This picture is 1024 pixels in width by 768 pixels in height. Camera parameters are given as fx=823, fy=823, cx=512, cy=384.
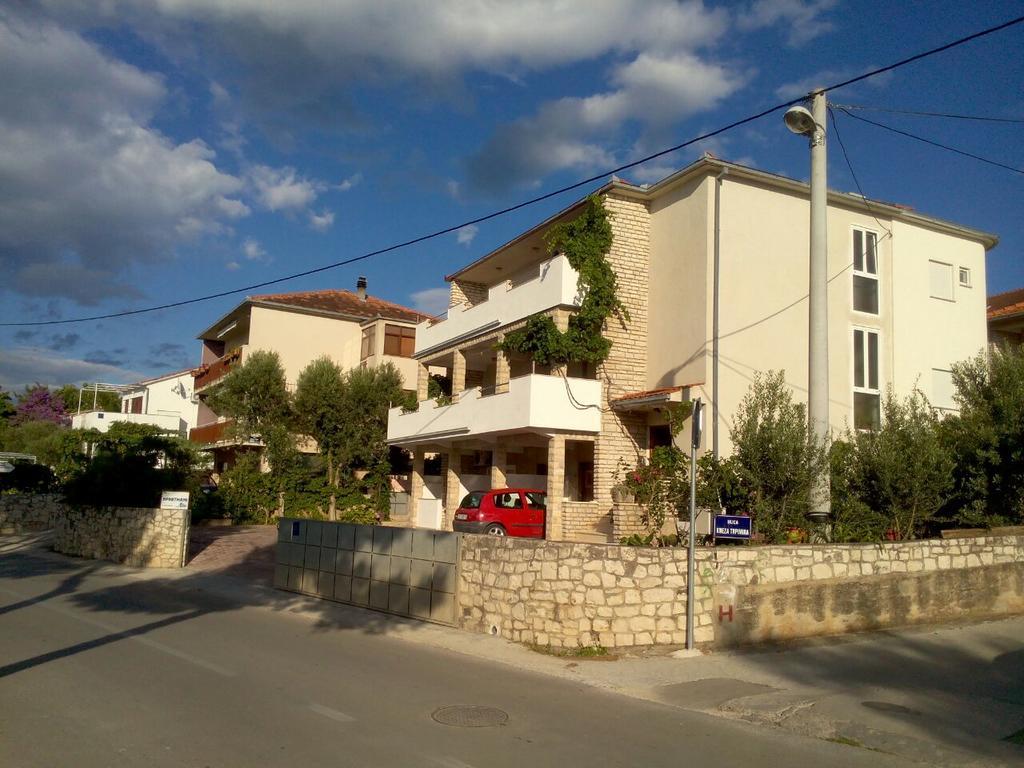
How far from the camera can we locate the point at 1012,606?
14.5 metres

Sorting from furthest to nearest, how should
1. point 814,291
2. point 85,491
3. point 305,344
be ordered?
point 305,344, point 85,491, point 814,291

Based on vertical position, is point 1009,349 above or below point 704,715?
above

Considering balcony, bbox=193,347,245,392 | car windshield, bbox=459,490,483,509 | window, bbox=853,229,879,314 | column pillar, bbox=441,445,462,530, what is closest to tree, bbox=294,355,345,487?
column pillar, bbox=441,445,462,530

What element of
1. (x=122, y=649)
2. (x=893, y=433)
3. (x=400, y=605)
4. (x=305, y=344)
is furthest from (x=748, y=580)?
(x=305, y=344)

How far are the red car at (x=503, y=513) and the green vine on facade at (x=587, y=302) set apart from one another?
12.9 feet

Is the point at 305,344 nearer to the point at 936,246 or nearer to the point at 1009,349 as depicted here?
the point at 936,246

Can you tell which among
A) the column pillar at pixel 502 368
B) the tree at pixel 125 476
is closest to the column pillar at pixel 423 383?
the column pillar at pixel 502 368

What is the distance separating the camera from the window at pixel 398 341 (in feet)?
120

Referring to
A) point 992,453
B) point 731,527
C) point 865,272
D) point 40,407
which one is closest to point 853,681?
point 731,527

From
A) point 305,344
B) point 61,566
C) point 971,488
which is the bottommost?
point 61,566

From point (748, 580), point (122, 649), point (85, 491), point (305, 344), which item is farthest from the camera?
point (305, 344)

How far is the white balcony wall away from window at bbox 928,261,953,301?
41.2m

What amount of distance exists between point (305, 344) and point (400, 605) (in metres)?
27.9

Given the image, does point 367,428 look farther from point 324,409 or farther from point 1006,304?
point 1006,304
